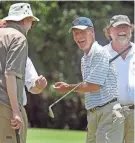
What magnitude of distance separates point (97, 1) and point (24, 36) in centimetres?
2002

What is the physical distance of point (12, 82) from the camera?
5.68m

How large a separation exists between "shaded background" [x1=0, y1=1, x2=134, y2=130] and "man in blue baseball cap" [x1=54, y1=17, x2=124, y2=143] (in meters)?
18.2

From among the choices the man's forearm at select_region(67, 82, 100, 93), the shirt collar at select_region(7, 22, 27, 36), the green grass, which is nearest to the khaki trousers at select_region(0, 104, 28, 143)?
the shirt collar at select_region(7, 22, 27, 36)

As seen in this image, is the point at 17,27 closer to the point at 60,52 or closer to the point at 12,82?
the point at 12,82

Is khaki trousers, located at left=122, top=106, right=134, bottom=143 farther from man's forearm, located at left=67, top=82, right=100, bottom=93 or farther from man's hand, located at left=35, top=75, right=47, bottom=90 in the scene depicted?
man's hand, located at left=35, top=75, right=47, bottom=90

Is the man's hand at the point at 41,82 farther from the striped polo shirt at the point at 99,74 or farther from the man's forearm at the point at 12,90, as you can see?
the man's forearm at the point at 12,90

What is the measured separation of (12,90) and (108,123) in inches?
47.5

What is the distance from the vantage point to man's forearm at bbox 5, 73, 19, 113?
5660mm

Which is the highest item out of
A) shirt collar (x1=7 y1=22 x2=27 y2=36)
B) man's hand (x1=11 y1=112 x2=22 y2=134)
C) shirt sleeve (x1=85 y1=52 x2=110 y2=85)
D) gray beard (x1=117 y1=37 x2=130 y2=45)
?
shirt collar (x1=7 y1=22 x2=27 y2=36)

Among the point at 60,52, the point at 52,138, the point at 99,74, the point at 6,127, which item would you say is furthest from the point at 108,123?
the point at 60,52

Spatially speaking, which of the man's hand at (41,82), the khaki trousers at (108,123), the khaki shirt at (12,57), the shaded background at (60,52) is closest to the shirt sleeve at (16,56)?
the khaki shirt at (12,57)

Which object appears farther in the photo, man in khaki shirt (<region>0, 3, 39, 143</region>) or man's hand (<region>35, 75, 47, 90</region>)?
man's hand (<region>35, 75, 47, 90</region>)

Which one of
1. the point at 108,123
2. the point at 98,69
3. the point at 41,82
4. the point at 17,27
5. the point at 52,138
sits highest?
the point at 17,27

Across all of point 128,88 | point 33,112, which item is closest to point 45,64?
point 33,112
